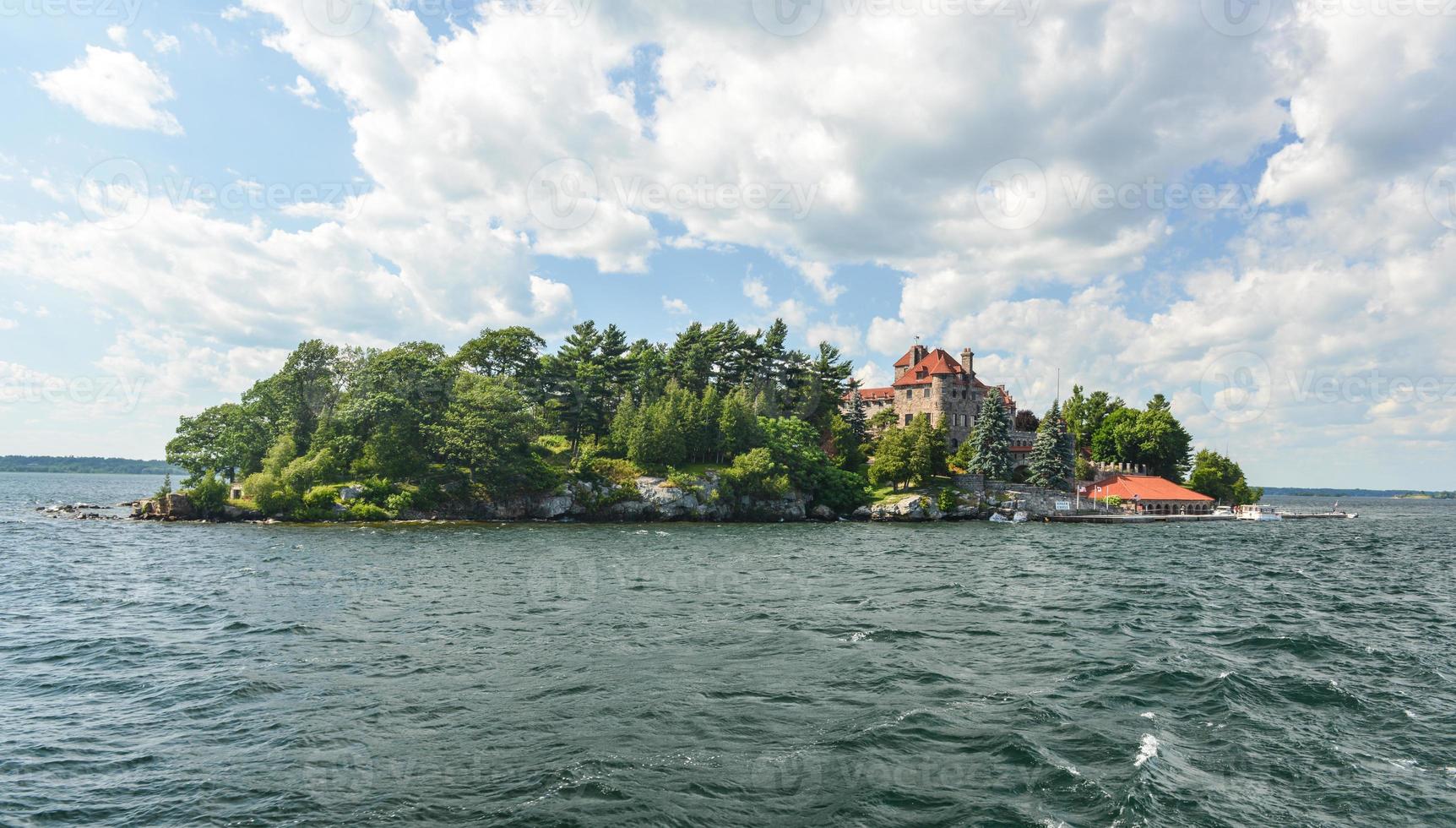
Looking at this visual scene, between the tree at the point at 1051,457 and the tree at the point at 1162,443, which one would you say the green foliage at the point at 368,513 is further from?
the tree at the point at 1162,443

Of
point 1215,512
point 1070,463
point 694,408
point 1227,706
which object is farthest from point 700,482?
point 1215,512

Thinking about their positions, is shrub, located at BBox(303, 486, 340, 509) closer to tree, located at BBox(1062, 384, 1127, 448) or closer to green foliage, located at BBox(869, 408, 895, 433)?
green foliage, located at BBox(869, 408, 895, 433)

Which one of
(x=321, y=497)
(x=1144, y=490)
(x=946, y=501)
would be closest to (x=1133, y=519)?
(x=1144, y=490)

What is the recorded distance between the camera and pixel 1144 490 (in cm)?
10012

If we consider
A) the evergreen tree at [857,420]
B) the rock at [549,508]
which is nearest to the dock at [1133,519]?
the evergreen tree at [857,420]

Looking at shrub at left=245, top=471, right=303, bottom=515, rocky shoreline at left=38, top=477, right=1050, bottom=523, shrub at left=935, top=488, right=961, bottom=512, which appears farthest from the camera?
shrub at left=935, top=488, right=961, bottom=512

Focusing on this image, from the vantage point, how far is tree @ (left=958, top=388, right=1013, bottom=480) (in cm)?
9406

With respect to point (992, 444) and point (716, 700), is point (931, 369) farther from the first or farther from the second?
point (716, 700)

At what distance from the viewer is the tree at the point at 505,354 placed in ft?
311

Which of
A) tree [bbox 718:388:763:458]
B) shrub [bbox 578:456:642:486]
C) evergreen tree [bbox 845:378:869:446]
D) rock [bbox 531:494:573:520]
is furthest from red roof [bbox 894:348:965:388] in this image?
rock [bbox 531:494:573:520]

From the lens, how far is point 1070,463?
9994cm

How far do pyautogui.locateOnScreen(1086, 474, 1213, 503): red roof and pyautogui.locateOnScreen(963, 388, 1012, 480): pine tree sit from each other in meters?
17.9

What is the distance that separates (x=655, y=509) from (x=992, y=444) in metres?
47.1

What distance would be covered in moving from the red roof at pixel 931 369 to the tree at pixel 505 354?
193ft
